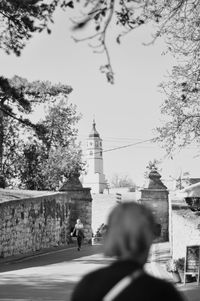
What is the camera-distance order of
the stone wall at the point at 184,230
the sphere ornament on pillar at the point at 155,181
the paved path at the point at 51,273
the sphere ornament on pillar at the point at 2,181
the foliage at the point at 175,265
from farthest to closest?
the sphere ornament on pillar at the point at 2,181 < the sphere ornament on pillar at the point at 155,181 < the stone wall at the point at 184,230 < the foliage at the point at 175,265 < the paved path at the point at 51,273

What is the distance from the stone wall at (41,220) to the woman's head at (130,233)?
24068 mm

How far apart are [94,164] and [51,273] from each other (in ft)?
407

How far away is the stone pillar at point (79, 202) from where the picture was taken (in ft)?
117

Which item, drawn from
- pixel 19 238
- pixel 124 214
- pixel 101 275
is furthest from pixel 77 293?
pixel 19 238

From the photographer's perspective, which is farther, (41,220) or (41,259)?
(41,220)

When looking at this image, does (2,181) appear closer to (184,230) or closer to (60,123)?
(60,123)

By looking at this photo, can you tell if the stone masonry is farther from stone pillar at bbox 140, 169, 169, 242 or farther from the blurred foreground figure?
the blurred foreground figure

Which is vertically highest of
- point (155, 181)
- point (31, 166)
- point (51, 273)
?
point (31, 166)

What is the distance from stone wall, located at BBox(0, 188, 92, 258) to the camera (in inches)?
1082

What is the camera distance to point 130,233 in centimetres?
305

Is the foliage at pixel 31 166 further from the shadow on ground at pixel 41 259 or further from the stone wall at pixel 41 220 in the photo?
the shadow on ground at pixel 41 259

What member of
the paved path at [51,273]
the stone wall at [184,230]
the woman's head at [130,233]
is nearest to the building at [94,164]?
the paved path at [51,273]

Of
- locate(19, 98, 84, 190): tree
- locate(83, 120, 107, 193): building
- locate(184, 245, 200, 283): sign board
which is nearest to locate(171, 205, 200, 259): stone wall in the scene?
locate(184, 245, 200, 283): sign board

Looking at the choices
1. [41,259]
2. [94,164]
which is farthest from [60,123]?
[94,164]
